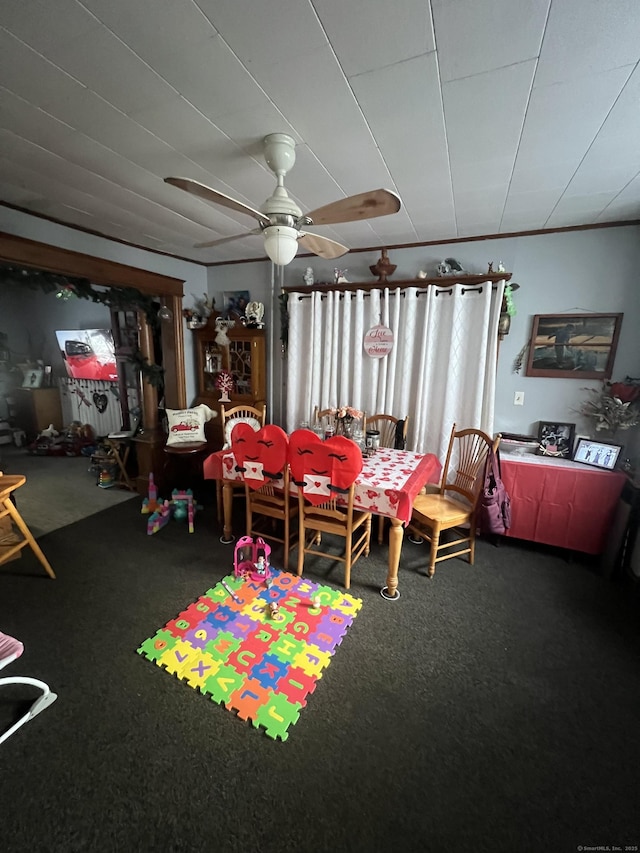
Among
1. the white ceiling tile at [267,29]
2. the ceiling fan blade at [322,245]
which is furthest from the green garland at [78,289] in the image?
the white ceiling tile at [267,29]

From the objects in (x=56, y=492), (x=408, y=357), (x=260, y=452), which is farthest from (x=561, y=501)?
(x=56, y=492)

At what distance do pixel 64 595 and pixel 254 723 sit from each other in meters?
1.52

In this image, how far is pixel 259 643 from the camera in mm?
1788

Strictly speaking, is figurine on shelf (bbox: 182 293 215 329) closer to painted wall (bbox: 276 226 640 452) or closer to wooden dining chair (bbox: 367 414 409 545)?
painted wall (bbox: 276 226 640 452)

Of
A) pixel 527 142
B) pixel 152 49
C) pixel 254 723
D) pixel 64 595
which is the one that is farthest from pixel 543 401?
pixel 64 595

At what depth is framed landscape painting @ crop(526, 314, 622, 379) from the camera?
8.34ft

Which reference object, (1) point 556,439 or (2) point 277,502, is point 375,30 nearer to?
(2) point 277,502

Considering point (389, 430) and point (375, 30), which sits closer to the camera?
point (375, 30)

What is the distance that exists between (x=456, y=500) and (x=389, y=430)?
0.82 metres

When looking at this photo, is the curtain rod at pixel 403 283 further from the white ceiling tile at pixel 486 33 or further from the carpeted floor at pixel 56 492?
the carpeted floor at pixel 56 492

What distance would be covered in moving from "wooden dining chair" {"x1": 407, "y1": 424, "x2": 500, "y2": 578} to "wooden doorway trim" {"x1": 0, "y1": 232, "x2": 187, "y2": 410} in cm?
277

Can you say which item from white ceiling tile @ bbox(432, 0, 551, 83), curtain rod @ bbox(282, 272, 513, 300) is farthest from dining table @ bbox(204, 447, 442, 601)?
white ceiling tile @ bbox(432, 0, 551, 83)

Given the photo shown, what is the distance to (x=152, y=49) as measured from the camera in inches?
41.6

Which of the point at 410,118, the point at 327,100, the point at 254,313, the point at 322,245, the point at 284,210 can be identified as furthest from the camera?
the point at 254,313
